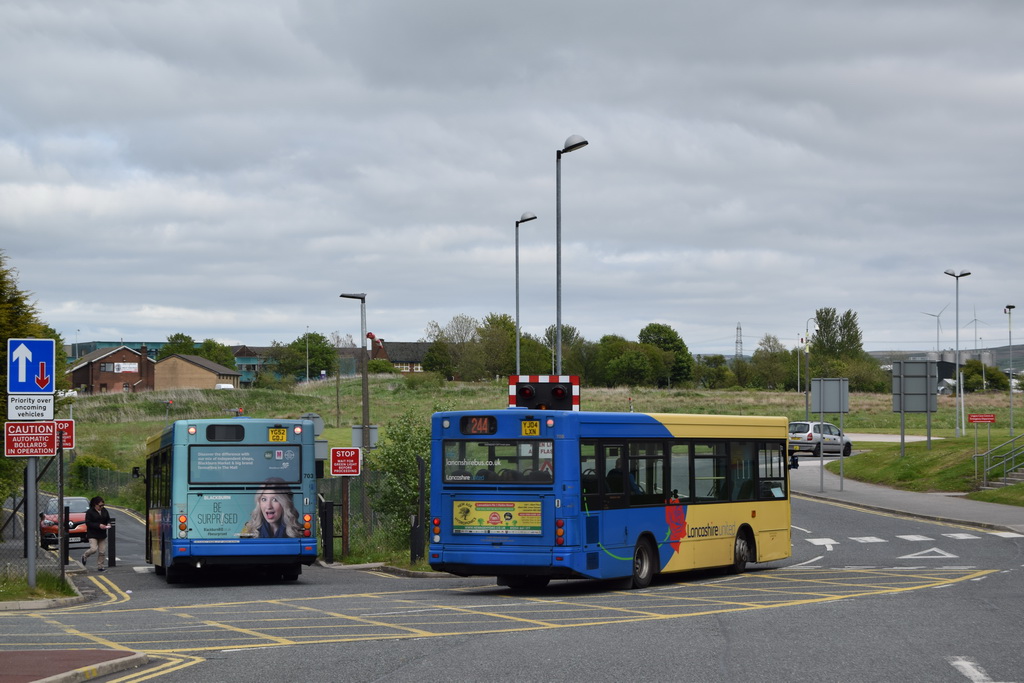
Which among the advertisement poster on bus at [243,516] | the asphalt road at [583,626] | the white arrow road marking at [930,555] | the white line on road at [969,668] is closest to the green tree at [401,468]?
the asphalt road at [583,626]

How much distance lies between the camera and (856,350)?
166625 millimetres

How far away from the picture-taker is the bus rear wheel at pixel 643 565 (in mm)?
18734

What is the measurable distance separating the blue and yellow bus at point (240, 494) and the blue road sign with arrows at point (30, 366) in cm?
329

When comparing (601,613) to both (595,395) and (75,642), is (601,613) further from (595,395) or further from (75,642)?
(595,395)

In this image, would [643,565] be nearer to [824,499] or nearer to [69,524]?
[824,499]

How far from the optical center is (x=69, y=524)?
40562 mm

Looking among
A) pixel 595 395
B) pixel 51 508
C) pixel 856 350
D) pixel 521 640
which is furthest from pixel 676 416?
pixel 856 350

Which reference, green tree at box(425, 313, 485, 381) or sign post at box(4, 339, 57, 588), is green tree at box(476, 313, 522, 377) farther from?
sign post at box(4, 339, 57, 588)

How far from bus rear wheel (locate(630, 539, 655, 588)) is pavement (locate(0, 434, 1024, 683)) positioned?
8405mm

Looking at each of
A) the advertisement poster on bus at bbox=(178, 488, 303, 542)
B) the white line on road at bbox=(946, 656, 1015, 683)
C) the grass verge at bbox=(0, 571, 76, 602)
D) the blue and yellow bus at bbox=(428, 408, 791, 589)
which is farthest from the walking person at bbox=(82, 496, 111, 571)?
the white line on road at bbox=(946, 656, 1015, 683)

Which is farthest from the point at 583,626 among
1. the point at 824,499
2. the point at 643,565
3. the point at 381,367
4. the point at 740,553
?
the point at 381,367

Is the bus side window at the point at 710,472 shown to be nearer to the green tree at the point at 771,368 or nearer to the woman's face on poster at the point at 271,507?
the woman's face on poster at the point at 271,507

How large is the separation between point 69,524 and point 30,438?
23686mm

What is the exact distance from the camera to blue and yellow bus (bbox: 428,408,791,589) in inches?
691
